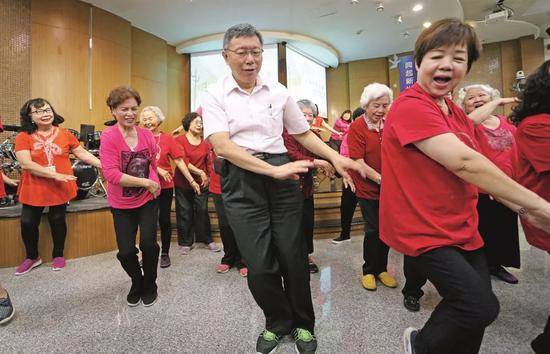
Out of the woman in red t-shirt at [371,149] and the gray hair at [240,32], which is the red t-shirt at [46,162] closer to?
the gray hair at [240,32]

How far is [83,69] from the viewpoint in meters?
5.90

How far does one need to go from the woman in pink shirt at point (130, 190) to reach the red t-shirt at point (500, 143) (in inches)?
87.6

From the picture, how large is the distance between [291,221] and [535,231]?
1.01 m

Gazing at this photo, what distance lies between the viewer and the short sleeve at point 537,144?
47.9 inches

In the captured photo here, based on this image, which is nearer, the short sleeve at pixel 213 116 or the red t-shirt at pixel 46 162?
the short sleeve at pixel 213 116

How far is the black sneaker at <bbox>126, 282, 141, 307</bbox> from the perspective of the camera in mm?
2061

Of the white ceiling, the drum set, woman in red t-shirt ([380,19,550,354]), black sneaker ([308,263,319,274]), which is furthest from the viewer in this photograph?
the white ceiling

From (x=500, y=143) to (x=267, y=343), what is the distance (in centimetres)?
198

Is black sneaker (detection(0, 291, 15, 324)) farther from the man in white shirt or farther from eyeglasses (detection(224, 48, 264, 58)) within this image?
eyeglasses (detection(224, 48, 264, 58))

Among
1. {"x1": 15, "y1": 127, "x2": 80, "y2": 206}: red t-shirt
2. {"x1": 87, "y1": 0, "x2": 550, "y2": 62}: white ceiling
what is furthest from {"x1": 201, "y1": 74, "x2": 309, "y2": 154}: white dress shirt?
{"x1": 87, "y1": 0, "x2": 550, "y2": 62}: white ceiling

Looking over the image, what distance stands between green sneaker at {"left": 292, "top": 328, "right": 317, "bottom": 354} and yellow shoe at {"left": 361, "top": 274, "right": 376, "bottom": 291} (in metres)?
0.86

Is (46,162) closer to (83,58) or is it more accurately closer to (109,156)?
(109,156)

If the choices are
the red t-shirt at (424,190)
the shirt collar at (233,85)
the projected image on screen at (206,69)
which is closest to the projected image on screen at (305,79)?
the projected image on screen at (206,69)

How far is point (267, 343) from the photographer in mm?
1476
